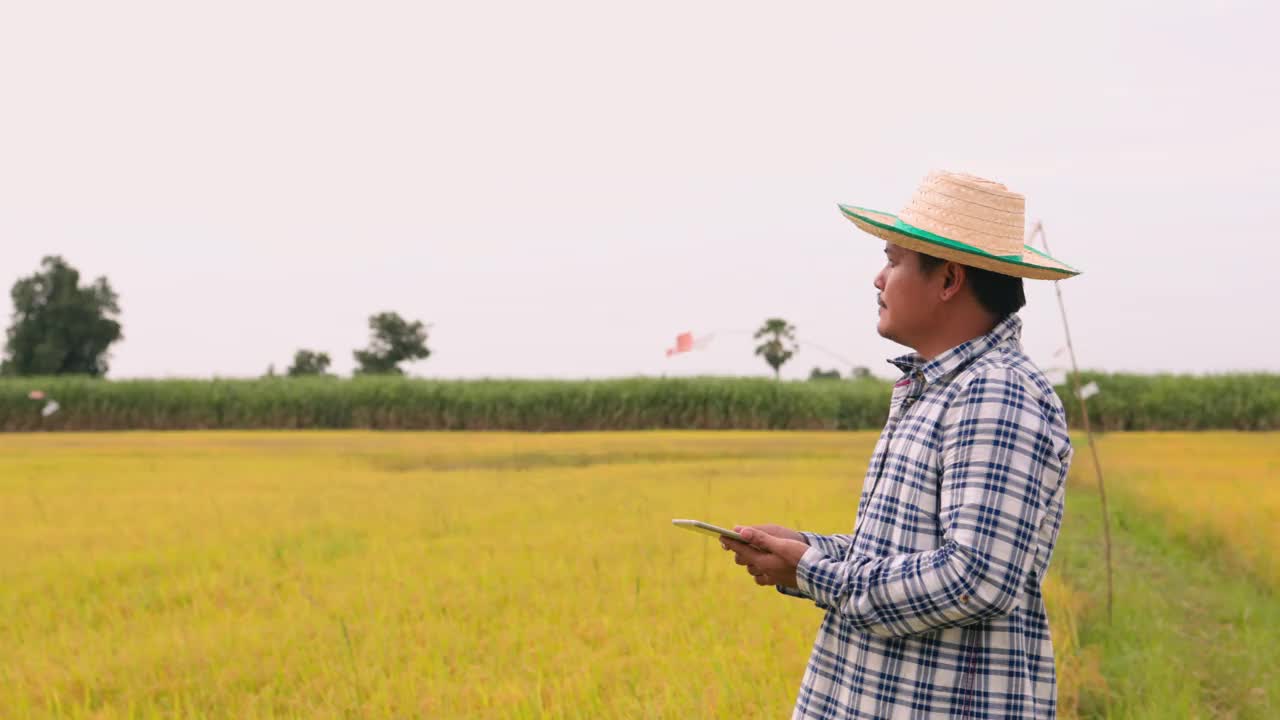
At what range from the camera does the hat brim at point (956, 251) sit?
1.55 meters

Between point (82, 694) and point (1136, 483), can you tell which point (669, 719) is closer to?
point (82, 694)

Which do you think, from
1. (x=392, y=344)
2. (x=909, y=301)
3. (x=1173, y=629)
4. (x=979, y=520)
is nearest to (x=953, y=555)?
(x=979, y=520)

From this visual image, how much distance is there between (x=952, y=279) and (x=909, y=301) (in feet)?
0.26

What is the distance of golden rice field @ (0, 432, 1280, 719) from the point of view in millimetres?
3254

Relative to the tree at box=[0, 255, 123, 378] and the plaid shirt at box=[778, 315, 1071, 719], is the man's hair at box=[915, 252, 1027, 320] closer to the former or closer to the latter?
the plaid shirt at box=[778, 315, 1071, 719]

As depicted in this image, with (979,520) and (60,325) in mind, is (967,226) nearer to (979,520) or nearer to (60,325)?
(979,520)

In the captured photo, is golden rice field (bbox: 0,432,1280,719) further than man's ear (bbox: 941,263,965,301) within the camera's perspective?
Yes

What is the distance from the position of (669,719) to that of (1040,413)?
5.89ft

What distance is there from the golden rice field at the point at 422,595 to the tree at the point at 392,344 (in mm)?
33077

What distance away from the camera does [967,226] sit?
157 centimetres

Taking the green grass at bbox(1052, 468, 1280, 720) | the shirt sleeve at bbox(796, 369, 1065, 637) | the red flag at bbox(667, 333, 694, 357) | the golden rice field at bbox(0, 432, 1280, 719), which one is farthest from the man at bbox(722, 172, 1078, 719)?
the red flag at bbox(667, 333, 694, 357)

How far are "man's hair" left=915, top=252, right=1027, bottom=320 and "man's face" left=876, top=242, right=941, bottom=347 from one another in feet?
0.05

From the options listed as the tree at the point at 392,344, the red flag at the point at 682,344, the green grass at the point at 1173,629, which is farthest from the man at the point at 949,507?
the tree at the point at 392,344

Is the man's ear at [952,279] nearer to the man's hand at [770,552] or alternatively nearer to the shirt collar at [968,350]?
the shirt collar at [968,350]
